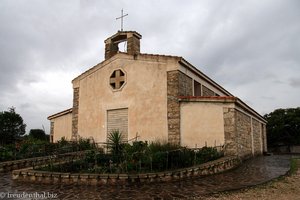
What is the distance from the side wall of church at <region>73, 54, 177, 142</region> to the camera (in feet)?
44.1

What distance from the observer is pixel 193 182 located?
8227 mm

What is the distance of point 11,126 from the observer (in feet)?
103

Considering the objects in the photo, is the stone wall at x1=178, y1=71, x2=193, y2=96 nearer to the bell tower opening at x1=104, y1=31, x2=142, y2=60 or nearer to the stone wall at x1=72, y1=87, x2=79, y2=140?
the bell tower opening at x1=104, y1=31, x2=142, y2=60

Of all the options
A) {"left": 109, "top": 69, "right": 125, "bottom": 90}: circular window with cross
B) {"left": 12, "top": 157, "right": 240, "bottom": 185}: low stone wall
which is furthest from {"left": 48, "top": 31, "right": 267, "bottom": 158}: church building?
{"left": 12, "top": 157, "right": 240, "bottom": 185}: low stone wall

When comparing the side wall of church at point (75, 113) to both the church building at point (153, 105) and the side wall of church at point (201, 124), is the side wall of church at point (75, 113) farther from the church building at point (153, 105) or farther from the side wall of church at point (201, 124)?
the side wall of church at point (201, 124)

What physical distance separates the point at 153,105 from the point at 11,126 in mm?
24006

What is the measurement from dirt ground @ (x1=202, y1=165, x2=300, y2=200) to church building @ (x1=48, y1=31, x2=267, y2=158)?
11.8 feet

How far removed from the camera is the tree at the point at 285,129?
99.2ft

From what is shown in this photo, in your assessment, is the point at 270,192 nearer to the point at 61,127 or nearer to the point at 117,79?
the point at 117,79

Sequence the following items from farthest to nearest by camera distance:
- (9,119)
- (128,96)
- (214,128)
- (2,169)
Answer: (9,119) → (128,96) → (214,128) → (2,169)

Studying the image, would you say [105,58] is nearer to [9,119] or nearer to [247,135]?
[247,135]

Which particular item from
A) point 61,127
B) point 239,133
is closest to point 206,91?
point 239,133

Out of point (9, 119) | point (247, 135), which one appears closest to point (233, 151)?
point (247, 135)

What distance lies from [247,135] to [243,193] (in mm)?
8247
